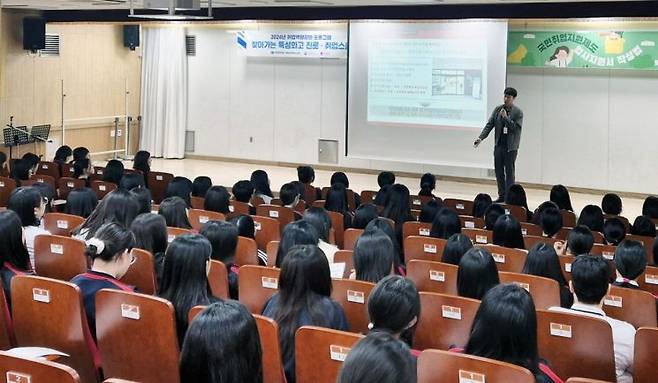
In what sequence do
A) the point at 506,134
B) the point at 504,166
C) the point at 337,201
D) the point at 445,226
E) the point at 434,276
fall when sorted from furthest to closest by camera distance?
the point at 504,166 → the point at 506,134 → the point at 337,201 → the point at 445,226 → the point at 434,276

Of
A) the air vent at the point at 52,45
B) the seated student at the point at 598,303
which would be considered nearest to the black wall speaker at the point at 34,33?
the air vent at the point at 52,45

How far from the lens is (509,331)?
3.02 m

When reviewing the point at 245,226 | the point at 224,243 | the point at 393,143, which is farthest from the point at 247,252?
the point at 393,143

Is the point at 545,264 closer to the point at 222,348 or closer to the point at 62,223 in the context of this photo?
the point at 222,348

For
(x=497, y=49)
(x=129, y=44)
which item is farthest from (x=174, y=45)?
(x=497, y=49)

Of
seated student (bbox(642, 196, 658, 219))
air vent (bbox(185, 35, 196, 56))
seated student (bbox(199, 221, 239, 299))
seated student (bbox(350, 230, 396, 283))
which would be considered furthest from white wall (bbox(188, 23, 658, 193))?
seated student (bbox(199, 221, 239, 299))

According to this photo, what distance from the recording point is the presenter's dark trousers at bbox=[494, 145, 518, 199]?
11586 millimetres

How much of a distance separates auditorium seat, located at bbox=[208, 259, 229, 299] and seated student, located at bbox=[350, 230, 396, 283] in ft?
2.29

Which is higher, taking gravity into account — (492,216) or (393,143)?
(393,143)

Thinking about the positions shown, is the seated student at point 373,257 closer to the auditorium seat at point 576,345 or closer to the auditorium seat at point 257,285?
the auditorium seat at point 257,285

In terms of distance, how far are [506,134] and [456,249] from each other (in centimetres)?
650

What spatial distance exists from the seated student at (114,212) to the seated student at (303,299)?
7.39 feet

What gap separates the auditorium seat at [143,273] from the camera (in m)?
4.76

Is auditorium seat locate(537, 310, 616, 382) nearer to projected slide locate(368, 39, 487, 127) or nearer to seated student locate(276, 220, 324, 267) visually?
seated student locate(276, 220, 324, 267)
